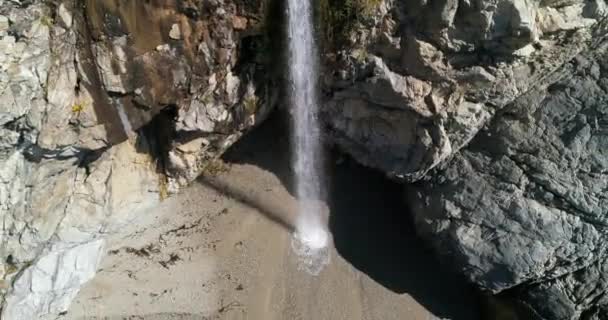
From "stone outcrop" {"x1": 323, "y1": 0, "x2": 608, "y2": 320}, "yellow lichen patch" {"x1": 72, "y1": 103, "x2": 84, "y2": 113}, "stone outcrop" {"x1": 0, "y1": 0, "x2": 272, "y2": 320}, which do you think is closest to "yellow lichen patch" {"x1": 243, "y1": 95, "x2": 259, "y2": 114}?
"stone outcrop" {"x1": 0, "y1": 0, "x2": 272, "y2": 320}

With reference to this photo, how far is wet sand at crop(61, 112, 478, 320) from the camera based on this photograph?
6.89 meters

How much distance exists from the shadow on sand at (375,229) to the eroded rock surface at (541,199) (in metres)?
0.57

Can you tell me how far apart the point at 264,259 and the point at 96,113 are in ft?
10.0

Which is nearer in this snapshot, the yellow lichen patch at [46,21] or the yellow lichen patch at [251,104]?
the yellow lichen patch at [46,21]

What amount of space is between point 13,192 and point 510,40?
553 centimetres

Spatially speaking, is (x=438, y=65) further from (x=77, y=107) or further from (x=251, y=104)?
(x=77, y=107)

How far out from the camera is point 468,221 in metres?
7.06

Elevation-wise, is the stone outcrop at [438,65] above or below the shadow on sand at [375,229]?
above

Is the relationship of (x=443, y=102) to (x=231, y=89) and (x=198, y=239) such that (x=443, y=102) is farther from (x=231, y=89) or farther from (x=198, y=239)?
(x=198, y=239)

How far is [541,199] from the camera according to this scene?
22.2 ft

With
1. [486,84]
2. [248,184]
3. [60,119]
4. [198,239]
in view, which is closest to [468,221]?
[486,84]

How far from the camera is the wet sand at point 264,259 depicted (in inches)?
271

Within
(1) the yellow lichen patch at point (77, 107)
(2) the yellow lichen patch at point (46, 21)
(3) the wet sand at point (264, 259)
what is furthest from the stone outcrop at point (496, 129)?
(2) the yellow lichen patch at point (46, 21)

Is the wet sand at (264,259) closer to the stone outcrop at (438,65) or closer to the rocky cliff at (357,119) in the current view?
the rocky cliff at (357,119)
